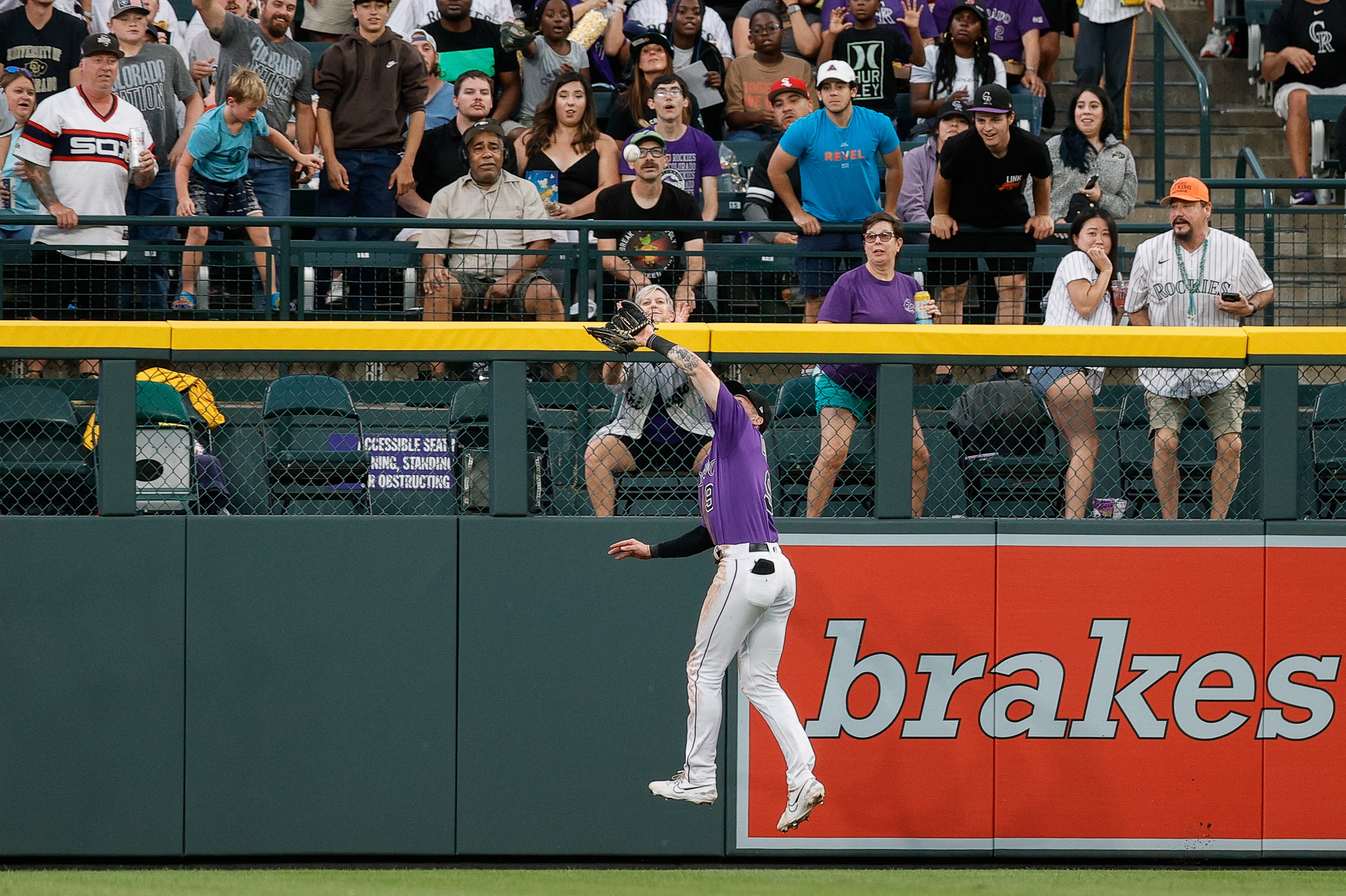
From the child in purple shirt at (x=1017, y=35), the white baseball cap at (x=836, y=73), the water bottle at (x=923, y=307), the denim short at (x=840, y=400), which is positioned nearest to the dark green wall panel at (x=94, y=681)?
the denim short at (x=840, y=400)

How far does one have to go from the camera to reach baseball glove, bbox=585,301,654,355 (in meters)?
6.21

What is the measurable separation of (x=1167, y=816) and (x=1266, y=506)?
1.53 meters

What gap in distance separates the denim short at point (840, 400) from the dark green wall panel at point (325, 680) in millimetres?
1860

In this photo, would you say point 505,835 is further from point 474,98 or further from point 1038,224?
point 474,98

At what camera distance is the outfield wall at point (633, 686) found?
23.6 feet

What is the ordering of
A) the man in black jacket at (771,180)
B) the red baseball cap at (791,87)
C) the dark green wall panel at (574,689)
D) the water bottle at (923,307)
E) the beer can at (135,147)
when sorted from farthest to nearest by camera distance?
1. the red baseball cap at (791,87)
2. the man in black jacket at (771,180)
3. the beer can at (135,147)
4. the water bottle at (923,307)
5. the dark green wall panel at (574,689)

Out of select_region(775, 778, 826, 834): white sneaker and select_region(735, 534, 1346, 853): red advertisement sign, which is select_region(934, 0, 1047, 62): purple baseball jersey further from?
select_region(775, 778, 826, 834): white sneaker

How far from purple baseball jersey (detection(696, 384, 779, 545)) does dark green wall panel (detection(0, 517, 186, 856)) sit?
2575 mm

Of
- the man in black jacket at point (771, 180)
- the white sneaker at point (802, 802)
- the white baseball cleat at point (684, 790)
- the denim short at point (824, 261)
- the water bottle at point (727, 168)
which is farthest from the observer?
the water bottle at point (727, 168)

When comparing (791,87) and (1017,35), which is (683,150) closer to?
(791,87)

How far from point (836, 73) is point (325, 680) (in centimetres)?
509

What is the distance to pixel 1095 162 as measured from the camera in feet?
33.2

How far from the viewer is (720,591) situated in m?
6.46

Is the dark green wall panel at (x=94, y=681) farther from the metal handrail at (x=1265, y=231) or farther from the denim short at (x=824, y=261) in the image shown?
the metal handrail at (x=1265, y=231)
